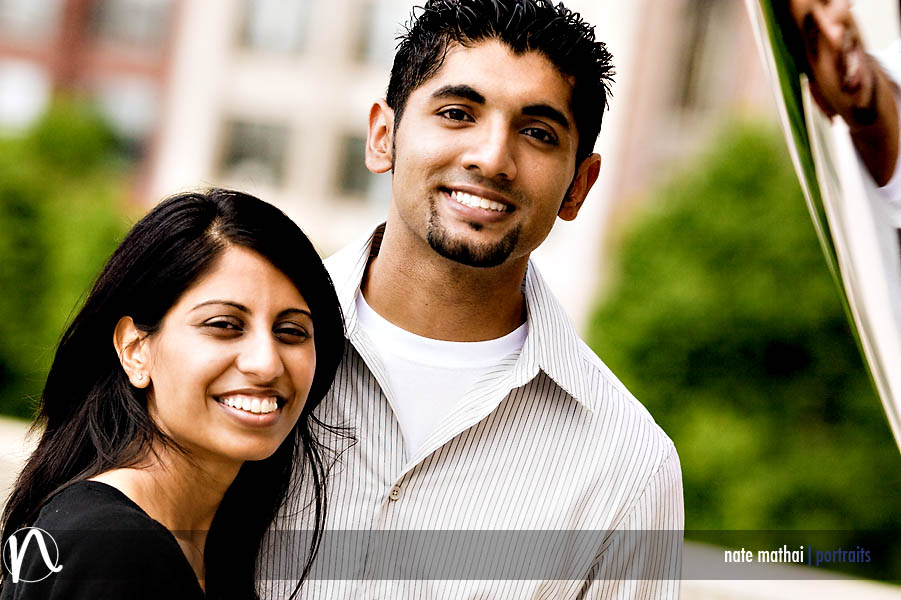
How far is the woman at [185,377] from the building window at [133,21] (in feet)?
84.2

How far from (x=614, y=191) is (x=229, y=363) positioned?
65.1 ft

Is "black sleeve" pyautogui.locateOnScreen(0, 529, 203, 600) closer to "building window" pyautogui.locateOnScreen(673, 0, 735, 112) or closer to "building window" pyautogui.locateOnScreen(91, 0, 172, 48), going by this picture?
"building window" pyautogui.locateOnScreen(673, 0, 735, 112)

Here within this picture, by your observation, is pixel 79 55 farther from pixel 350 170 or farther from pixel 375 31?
pixel 350 170

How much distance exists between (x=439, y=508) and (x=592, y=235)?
1942 cm

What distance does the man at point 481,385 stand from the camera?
2.32 meters

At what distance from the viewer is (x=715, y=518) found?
492 inches

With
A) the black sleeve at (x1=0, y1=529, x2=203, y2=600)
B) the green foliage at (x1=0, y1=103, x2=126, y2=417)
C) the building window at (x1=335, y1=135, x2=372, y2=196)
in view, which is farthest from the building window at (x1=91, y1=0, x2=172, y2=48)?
the black sleeve at (x1=0, y1=529, x2=203, y2=600)

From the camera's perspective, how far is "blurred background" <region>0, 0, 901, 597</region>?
1277cm

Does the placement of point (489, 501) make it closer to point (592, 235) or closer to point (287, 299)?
point (287, 299)

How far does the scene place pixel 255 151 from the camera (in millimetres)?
24484

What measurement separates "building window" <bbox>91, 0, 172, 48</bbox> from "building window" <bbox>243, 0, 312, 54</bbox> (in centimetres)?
318

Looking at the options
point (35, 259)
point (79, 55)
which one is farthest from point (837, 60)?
point (79, 55)

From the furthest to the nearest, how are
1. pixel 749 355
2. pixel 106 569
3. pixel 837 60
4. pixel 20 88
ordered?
pixel 20 88, pixel 749 355, pixel 106 569, pixel 837 60

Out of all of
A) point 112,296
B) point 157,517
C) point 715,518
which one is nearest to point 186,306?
point 112,296
